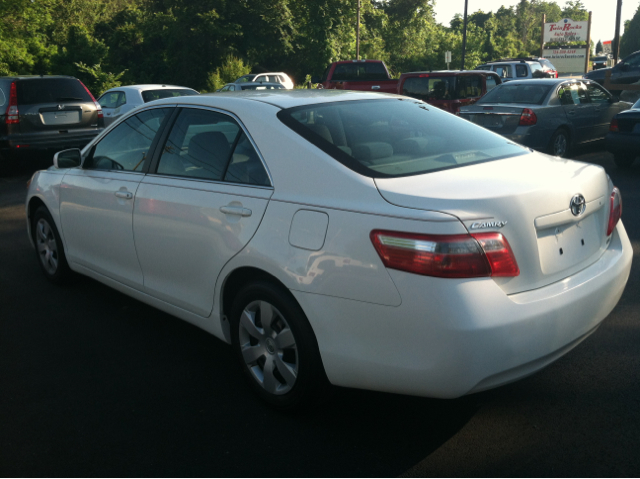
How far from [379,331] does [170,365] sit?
1.74 meters

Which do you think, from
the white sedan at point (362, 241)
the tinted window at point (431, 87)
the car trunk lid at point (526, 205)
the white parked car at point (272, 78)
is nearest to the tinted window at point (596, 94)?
the tinted window at point (431, 87)

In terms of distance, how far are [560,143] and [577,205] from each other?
8960 mm

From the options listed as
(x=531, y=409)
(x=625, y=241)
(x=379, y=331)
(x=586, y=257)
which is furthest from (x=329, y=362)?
(x=625, y=241)

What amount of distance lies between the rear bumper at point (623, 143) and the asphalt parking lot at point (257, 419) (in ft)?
22.2

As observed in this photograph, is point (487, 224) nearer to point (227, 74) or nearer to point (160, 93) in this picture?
point (160, 93)

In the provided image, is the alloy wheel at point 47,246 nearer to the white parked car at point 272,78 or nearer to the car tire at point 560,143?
the car tire at point 560,143

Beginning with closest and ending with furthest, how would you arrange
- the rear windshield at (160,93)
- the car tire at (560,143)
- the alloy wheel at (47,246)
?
1. the alloy wheel at (47,246)
2. the car tire at (560,143)
3. the rear windshield at (160,93)

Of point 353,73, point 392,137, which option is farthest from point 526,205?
point 353,73

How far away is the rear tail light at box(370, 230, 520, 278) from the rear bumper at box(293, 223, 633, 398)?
41 mm

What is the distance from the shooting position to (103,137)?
475 cm

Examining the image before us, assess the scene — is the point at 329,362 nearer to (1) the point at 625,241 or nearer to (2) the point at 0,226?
(1) the point at 625,241

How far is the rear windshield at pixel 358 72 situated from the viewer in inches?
787

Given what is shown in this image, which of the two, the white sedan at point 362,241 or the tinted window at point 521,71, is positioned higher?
the white sedan at point 362,241

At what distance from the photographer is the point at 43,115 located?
483 inches
